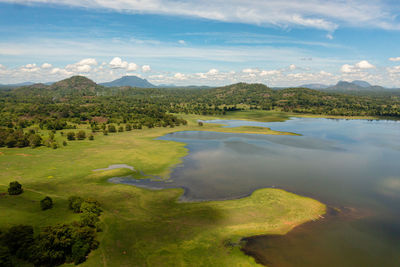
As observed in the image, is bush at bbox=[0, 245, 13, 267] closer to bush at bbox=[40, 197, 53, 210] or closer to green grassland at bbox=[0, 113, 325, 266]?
green grassland at bbox=[0, 113, 325, 266]

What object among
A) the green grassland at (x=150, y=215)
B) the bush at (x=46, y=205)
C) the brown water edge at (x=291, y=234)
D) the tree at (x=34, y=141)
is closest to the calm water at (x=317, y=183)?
the brown water edge at (x=291, y=234)

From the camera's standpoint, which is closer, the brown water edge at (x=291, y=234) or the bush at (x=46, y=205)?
the brown water edge at (x=291, y=234)

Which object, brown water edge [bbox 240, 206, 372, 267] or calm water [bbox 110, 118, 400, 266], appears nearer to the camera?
brown water edge [bbox 240, 206, 372, 267]

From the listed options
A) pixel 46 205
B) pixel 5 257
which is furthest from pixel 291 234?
pixel 46 205

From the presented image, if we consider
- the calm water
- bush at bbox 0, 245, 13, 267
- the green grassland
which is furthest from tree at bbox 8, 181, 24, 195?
bush at bbox 0, 245, 13, 267

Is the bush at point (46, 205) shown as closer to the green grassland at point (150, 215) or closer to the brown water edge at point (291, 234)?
the green grassland at point (150, 215)

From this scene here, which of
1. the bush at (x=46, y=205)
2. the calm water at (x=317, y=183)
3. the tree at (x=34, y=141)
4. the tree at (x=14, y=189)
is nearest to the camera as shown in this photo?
the calm water at (x=317, y=183)

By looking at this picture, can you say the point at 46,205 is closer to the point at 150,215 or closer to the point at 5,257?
the point at 5,257
